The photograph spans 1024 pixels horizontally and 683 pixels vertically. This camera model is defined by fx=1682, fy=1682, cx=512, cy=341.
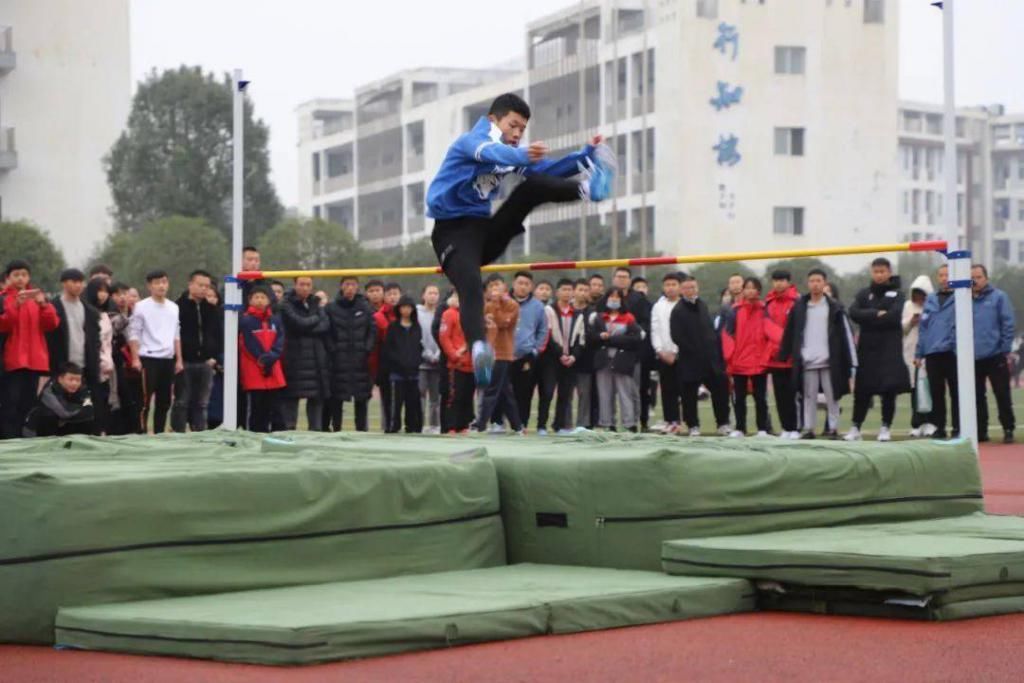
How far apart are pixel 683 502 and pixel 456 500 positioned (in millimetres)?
813

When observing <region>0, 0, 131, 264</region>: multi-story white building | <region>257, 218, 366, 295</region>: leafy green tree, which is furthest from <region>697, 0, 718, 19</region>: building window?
<region>0, 0, 131, 264</region>: multi-story white building

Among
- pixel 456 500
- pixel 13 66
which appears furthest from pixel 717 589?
pixel 13 66

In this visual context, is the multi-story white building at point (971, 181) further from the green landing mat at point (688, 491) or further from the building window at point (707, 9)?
the green landing mat at point (688, 491)

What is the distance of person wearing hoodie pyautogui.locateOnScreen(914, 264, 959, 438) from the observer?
544 inches

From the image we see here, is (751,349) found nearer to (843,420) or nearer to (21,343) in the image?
(843,420)

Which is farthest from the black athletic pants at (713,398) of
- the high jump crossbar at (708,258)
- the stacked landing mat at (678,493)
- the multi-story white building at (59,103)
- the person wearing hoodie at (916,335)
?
the multi-story white building at (59,103)

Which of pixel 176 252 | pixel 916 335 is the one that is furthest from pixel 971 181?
pixel 916 335

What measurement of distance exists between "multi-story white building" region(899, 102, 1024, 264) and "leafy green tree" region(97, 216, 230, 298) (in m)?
57.0

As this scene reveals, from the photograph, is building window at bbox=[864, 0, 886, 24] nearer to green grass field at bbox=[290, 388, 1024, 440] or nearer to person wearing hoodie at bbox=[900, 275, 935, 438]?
green grass field at bbox=[290, 388, 1024, 440]

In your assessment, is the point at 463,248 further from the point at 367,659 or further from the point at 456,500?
the point at 367,659

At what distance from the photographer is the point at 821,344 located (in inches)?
535

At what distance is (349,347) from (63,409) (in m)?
3.78

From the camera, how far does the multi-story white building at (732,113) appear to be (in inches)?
2203

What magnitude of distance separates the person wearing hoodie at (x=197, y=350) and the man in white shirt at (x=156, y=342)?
275 millimetres
